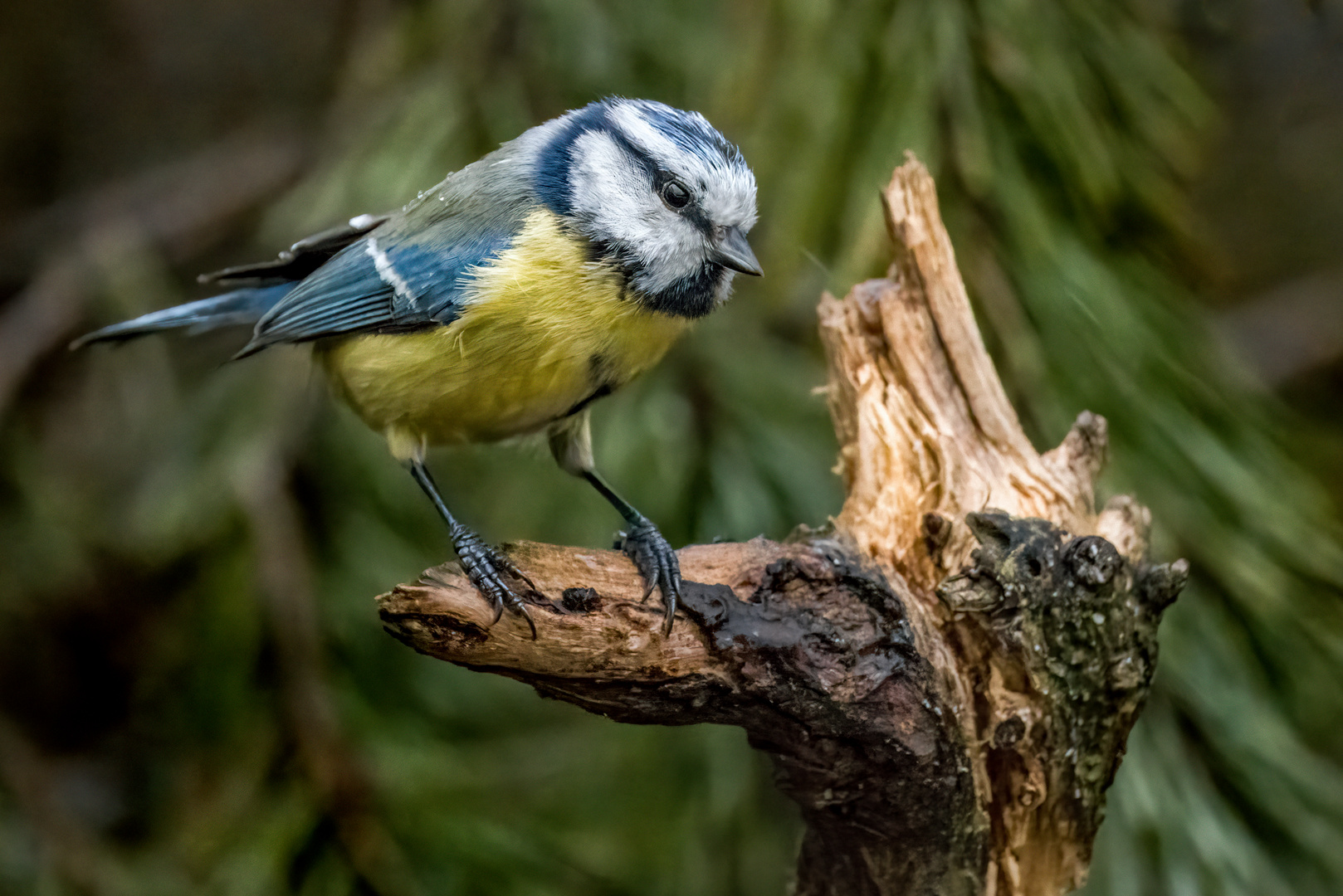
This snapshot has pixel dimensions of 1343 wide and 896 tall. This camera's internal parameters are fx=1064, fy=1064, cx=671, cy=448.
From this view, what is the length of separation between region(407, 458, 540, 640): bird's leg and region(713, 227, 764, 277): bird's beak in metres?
0.26

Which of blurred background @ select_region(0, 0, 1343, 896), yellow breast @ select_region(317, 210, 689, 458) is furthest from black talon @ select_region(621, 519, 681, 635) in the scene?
blurred background @ select_region(0, 0, 1343, 896)

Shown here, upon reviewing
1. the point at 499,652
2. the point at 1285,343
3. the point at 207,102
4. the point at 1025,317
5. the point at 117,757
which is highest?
the point at 207,102

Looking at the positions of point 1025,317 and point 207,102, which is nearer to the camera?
point 1025,317

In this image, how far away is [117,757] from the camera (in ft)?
4.35

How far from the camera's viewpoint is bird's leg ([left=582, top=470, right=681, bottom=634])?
2.03ft

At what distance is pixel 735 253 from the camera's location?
0.76m

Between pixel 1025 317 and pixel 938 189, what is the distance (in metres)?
0.13

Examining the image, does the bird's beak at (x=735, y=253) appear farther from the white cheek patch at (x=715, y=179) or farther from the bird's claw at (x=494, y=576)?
the bird's claw at (x=494, y=576)

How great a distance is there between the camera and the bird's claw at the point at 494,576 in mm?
584

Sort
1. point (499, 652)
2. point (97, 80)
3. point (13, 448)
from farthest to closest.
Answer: point (97, 80), point (13, 448), point (499, 652)

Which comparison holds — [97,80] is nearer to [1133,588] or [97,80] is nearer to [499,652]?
[499,652]

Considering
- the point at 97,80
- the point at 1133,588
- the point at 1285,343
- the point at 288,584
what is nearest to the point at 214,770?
the point at 288,584

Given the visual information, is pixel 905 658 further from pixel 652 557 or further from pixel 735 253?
pixel 735 253

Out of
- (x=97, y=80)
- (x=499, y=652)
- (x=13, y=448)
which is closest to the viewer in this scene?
(x=499, y=652)
